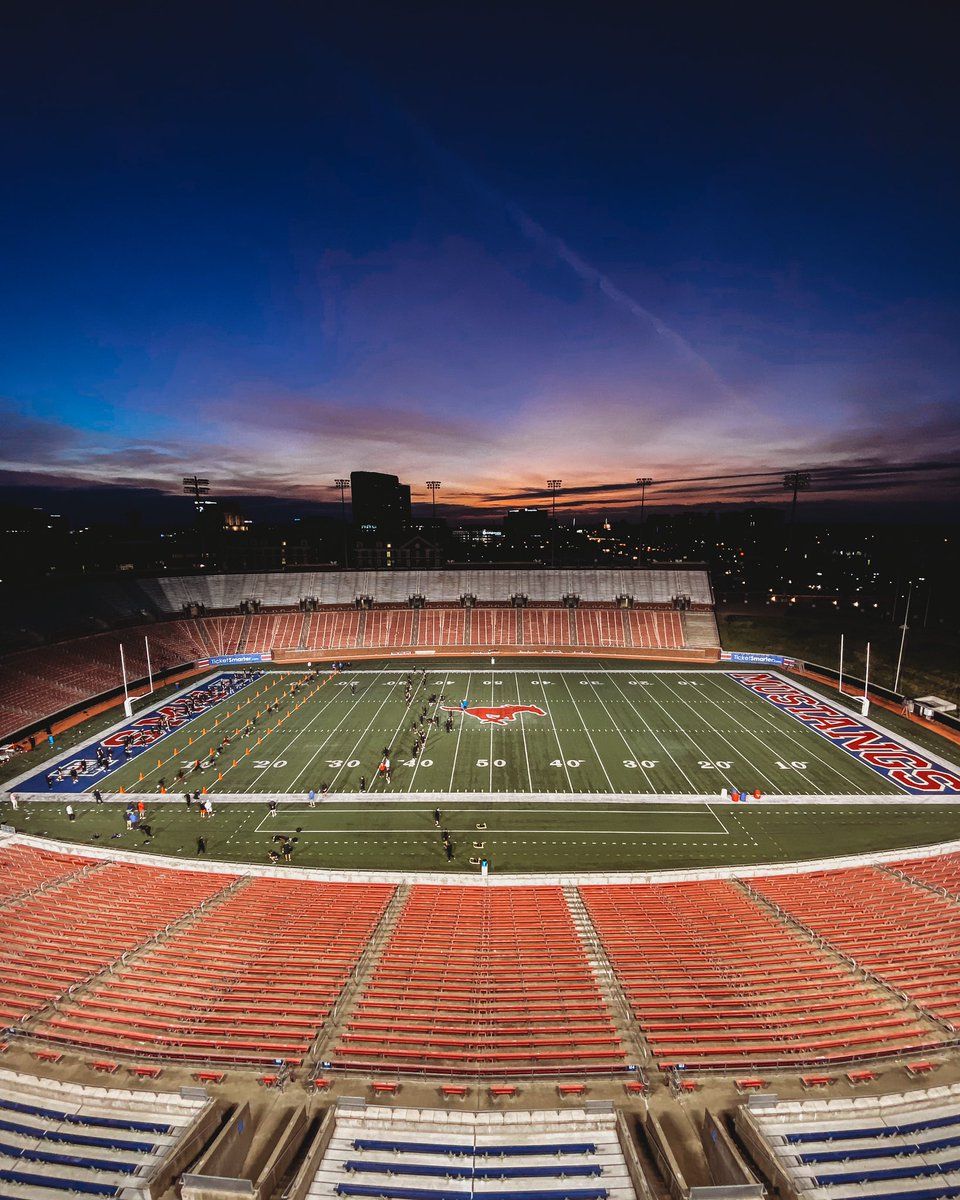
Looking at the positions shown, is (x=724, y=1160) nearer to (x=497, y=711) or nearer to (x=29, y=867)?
(x=29, y=867)

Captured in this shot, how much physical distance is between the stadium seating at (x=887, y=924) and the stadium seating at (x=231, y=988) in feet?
36.1

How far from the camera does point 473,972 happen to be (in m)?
11.5

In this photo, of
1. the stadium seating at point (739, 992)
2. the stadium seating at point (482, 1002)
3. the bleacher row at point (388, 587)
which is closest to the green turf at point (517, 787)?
the stadium seating at point (739, 992)

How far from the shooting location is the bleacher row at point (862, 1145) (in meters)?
6.23

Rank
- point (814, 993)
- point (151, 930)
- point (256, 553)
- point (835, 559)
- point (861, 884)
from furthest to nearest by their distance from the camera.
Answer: point (835, 559), point (256, 553), point (861, 884), point (151, 930), point (814, 993)

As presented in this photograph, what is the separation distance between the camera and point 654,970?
37.6 feet

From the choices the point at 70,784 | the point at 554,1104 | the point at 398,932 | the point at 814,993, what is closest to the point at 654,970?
the point at 814,993

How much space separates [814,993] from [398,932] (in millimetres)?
8951

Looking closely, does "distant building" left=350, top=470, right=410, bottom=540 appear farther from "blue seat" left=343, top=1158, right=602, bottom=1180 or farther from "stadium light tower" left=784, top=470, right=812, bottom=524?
"blue seat" left=343, top=1158, right=602, bottom=1180

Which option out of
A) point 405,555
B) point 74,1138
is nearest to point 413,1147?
point 74,1138

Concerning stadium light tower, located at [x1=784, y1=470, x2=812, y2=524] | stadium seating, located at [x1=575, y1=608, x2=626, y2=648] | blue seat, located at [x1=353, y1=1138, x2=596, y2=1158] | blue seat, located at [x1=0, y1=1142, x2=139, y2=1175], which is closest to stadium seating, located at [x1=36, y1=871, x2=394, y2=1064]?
blue seat, located at [x1=0, y1=1142, x2=139, y2=1175]

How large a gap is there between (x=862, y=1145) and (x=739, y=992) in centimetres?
395

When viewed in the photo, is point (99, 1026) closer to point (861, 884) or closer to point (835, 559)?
point (861, 884)

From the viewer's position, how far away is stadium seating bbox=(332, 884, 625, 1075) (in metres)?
8.53
